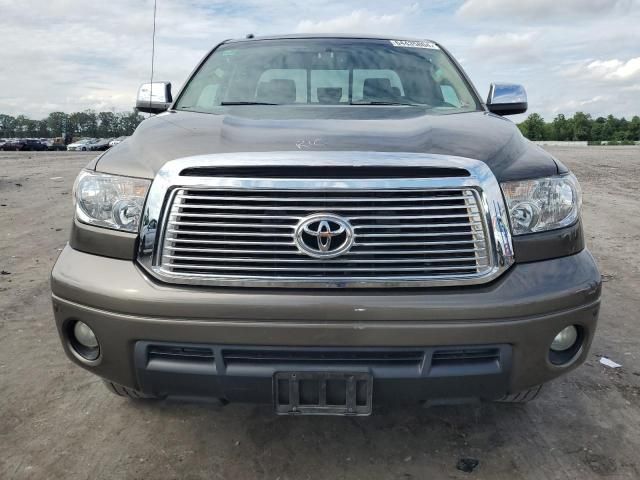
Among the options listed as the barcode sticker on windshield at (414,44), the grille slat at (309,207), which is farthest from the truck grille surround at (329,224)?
the barcode sticker on windshield at (414,44)

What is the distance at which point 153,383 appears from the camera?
2.24 m

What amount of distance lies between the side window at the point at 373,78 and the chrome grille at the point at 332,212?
4.96 feet

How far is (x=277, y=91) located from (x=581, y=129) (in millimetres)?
106164

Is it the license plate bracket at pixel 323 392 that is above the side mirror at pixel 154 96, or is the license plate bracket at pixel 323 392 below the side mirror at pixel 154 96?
below

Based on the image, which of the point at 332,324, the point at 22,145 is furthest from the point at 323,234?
the point at 22,145

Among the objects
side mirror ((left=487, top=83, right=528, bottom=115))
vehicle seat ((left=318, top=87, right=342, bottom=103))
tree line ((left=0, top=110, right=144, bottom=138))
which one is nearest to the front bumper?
vehicle seat ((left=318, top=87, right=342, bottom=103))

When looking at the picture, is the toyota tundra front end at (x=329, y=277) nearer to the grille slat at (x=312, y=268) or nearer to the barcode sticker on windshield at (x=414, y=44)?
the grille slat at (x=312, y=268)

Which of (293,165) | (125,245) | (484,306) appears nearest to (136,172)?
(125,245)

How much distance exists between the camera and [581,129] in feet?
323

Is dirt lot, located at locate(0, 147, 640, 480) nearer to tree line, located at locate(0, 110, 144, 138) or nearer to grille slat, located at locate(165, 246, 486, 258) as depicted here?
grille slat, located at locate(165, 246, 486, 258)

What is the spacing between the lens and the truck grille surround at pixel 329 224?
213 centimetres

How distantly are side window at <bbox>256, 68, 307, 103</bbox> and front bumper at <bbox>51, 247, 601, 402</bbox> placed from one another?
1.72m

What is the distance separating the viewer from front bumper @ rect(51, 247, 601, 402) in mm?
2098

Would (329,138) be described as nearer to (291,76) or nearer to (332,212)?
(332,212)
